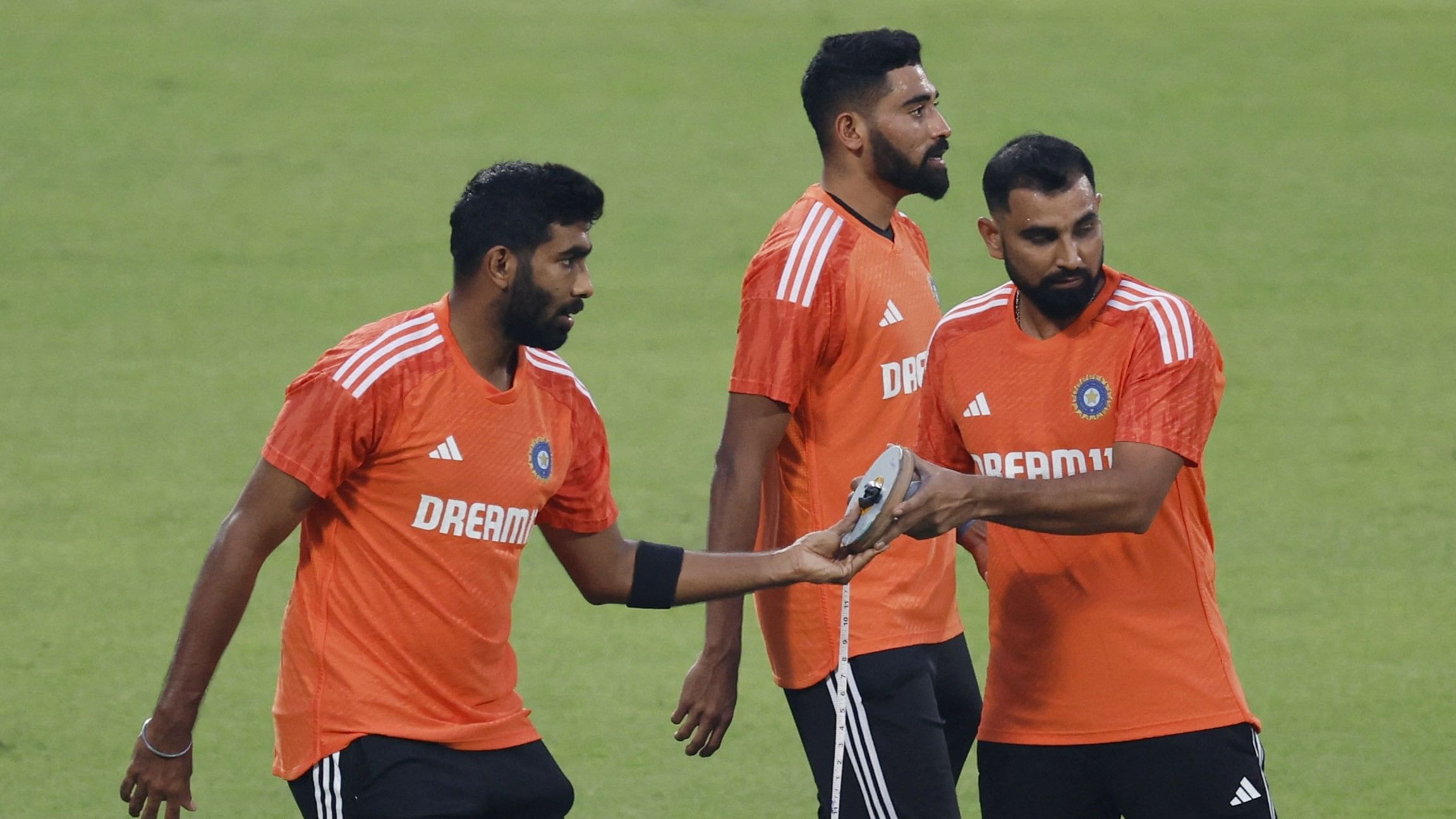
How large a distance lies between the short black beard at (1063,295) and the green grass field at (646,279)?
265 cm

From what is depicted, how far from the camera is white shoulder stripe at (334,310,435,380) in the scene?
3.69 meters

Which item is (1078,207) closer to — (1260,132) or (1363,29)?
(1260,132)

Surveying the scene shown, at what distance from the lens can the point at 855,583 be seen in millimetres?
4340

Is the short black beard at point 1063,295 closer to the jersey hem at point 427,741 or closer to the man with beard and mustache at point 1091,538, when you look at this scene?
the man with beard and mustache at point 1091,538

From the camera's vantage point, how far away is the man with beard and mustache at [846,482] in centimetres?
428

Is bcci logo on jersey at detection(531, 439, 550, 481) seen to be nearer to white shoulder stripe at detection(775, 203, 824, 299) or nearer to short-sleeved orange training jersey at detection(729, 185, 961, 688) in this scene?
short-sleeved orange training jersey at detection(729, 185, 961, 688)

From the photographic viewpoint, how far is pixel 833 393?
438 centimetres

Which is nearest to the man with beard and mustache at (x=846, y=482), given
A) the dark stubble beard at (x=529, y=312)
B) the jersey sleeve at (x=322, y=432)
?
the dark stubble beard at (x=529, y=312)

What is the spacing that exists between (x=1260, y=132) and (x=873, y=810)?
8.69 m

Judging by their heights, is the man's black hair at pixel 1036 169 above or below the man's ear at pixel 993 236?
above

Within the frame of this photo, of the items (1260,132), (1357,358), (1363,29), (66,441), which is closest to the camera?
(66,441)

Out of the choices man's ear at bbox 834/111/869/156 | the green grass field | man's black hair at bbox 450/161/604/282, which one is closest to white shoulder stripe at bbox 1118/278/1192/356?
man's ear at bbox 834/111/869/156

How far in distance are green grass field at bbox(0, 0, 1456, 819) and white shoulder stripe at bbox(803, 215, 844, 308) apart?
2238 mm

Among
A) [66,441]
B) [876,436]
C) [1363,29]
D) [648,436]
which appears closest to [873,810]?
[876,436]
